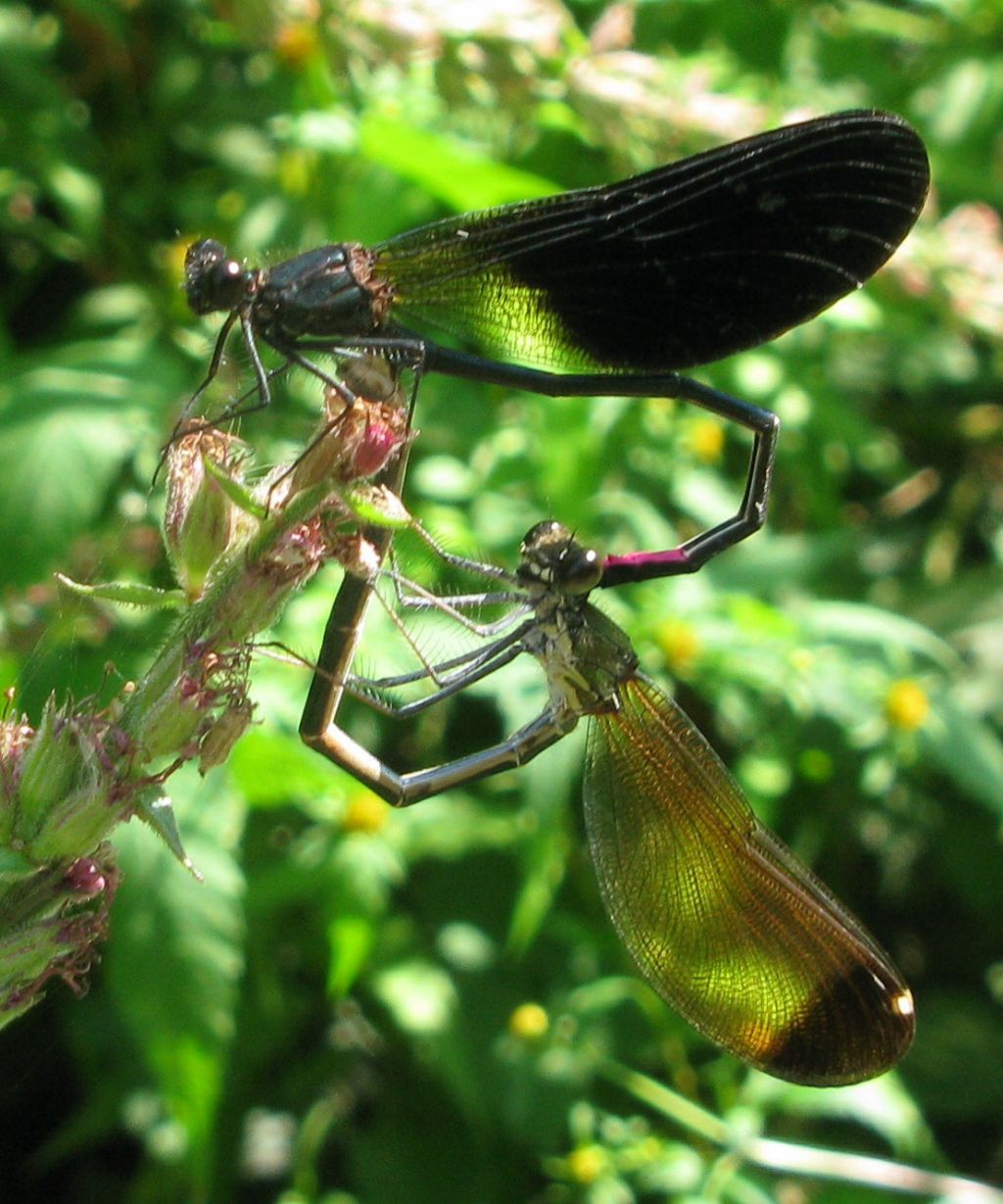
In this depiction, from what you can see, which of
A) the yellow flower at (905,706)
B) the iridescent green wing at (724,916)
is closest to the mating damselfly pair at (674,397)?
the iridescent green wing at (724,916)

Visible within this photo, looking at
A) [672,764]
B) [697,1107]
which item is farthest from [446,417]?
[697,1107]

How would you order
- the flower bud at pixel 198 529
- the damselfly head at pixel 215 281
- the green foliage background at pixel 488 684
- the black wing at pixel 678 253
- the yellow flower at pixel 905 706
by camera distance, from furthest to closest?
the yellow flower at pixel 905 706, the green foliage background at pixel 488 684, the black wing at pixel 678 253, the damselfly head at pixel 215 281, the flower bud at pixel 198 529

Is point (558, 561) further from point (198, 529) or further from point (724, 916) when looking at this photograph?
point (198, 529)

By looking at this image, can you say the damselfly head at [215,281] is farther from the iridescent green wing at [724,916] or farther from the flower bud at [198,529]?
the iridescent green wing at [724,916]

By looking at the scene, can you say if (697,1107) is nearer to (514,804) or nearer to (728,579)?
(514,804)

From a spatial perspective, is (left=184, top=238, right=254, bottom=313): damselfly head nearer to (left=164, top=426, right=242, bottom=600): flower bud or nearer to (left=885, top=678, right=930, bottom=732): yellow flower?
(left=164, top=426, right=242, bottom=600): flower bud

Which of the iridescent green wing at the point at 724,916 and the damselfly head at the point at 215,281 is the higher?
the damselfly head at the point at 215,281

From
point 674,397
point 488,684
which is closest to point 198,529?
point 674,397

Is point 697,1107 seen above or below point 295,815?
below
